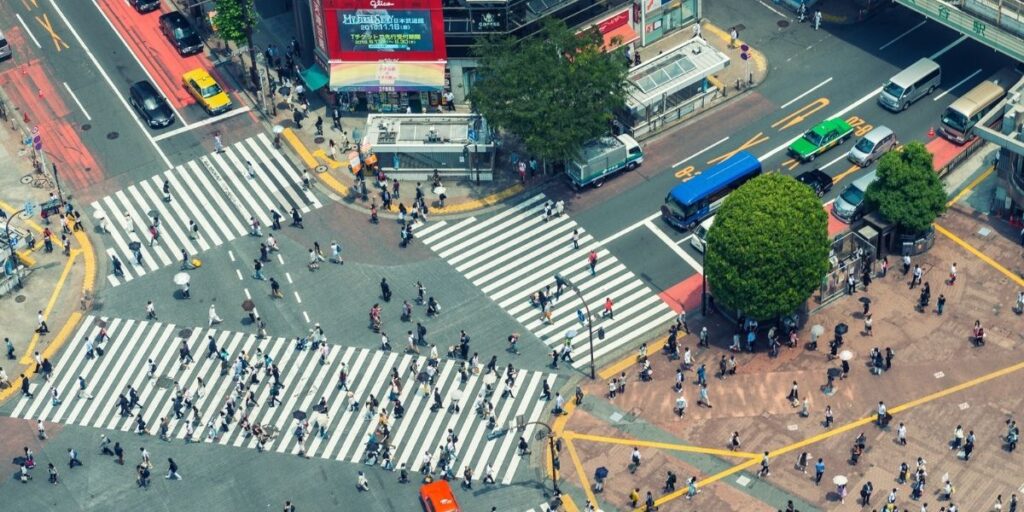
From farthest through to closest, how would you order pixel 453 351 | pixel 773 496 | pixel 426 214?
pixel 426 214 < pixel 453 351 < pixel 773 496

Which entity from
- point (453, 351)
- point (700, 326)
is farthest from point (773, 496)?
point (453, 351)

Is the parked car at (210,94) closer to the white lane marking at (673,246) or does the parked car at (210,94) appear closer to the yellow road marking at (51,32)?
the yellow road marking at (51,32)

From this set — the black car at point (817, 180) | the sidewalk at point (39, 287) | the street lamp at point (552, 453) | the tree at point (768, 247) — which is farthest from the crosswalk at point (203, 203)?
the black car at point (817, 180)

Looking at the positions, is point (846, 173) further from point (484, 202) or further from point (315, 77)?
point (315, 77)

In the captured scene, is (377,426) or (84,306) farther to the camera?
(84,306)

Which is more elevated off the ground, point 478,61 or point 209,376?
point 478,61

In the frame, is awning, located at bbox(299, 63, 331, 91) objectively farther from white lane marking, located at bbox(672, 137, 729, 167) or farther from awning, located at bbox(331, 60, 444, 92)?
white lane marking, located at bbox(672, 137, 729, 167)

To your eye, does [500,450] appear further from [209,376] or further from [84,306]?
[84,306]
